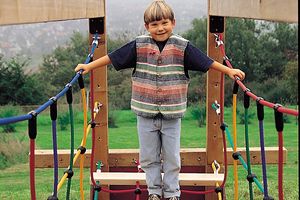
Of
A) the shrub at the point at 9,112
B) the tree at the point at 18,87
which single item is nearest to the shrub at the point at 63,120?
the tree at the point at 18,87

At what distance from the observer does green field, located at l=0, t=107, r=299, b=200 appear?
10.1 m

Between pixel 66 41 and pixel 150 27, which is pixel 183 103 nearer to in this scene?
pixel 150 27

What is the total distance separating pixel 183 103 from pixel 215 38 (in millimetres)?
1085

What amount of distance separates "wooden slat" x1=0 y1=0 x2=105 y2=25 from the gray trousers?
2.09 ft

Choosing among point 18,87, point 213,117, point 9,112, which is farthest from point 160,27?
point 18,87

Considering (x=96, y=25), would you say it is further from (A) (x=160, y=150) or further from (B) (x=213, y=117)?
(A) (x=160, y=150)

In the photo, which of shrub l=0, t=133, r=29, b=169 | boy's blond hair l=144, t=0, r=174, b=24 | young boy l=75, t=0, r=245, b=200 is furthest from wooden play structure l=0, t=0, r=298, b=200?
shrub l=0, t=133, r=29, b=169

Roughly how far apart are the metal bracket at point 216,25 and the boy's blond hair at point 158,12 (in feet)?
3.79

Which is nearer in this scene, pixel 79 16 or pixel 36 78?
pixel 79 16

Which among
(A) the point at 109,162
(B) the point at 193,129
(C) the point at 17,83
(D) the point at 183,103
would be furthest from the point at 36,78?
(D) the point at 183,103

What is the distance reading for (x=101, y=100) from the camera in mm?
4129

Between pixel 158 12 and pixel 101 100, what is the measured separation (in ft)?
4.43

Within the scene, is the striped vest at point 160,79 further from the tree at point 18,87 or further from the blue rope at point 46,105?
the tree at point 18,87

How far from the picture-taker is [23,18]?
2.59 m
